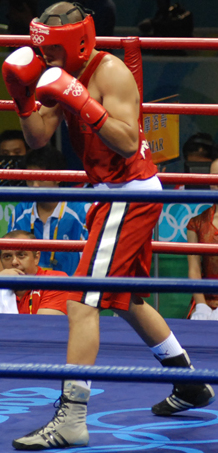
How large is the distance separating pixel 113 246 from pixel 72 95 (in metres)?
0.39

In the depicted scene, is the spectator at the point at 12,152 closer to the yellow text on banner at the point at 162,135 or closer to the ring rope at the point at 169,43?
the yellow text on banner at the point at 162,135

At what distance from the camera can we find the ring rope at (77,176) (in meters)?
2.49

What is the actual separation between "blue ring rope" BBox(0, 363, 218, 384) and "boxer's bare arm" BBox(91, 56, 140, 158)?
625 millimetres

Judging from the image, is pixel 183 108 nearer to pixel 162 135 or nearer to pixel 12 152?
pixel 162 135

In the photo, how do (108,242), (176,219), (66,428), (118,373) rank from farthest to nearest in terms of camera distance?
(176,219)
(108,242)
(66,428)
(118,373)

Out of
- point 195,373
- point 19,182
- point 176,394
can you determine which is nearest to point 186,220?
point 19,182

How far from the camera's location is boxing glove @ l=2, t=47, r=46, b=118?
5.87 ft

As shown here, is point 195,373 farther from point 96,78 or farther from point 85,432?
point 96,78

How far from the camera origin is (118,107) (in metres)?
1.70

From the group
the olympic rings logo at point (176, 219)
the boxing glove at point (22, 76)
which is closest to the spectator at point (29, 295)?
the olympic rings logo at point (176, 219)

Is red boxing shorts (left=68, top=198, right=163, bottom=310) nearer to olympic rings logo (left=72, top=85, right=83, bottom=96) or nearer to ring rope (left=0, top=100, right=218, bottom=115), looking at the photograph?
olympic rings logo (left=72, top=85, right=83, bottom=96)

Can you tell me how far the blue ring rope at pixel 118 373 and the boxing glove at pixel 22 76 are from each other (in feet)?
2.63

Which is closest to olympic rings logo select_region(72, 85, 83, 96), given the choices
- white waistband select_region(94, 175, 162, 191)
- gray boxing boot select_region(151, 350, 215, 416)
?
white waistband select_region(94, 175, 162, 191)

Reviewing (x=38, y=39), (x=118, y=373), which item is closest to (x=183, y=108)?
(x=38, y=39)
